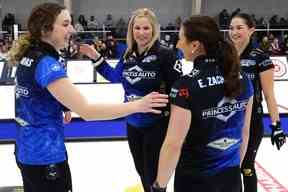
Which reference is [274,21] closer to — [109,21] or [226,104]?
[109,21]

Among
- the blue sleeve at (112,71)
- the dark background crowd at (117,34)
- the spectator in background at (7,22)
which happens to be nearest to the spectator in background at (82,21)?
the dark background crowd at (117,34)

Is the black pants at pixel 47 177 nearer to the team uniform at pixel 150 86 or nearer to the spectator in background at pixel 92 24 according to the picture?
the team uniform at pixel 150 86

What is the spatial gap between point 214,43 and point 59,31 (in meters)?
0.73

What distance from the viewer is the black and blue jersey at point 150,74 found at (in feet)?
10.1

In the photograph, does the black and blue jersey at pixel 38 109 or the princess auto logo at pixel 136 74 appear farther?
the princess auto logo at pixel 136 74

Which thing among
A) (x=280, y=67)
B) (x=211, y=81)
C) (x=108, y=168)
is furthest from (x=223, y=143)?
(x=280, y=67)

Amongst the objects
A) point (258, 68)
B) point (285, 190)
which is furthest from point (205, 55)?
point (285, 190)

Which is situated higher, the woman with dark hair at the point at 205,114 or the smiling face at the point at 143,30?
the smiling face at the point at 143,30

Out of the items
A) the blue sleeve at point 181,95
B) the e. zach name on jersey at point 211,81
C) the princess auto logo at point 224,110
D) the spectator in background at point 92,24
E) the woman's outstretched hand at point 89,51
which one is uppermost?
the spectator in background at point 92,24

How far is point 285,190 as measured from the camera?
4137 millimetres

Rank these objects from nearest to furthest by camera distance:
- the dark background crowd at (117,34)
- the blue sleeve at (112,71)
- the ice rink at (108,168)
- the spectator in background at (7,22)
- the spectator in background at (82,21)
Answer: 1. the blue sleeve at (112,71)
2. the ice rink at (108,168)
3. the dark background crowd at (117,34)
4. the spectator in background at (7,22)
5. the spectator in background at (82,21)

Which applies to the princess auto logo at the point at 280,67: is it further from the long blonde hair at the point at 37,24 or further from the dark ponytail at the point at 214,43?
the long blonde hair at the point at 37,24

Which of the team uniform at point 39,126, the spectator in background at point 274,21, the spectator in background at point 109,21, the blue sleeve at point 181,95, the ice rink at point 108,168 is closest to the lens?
the blue sleeve at point 181,95

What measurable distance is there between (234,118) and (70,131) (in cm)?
418
